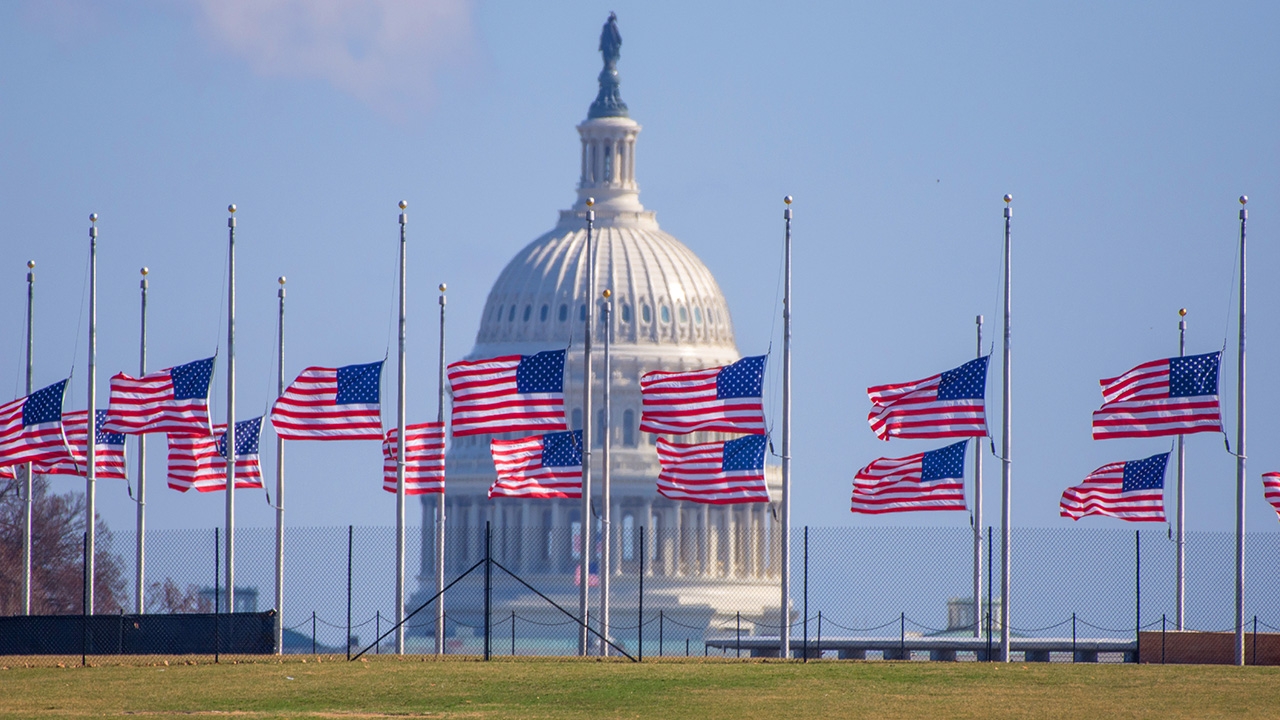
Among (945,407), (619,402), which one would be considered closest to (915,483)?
(945,407)

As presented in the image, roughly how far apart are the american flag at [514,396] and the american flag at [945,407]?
22.9 feet

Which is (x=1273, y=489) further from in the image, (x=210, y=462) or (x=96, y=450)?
(x=96, y=450)

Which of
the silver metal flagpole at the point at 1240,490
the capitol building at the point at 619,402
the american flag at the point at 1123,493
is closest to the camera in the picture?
the silver metal flagpole at the point at 1240,490

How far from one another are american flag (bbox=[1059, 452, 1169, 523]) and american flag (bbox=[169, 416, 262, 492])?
17911 mm

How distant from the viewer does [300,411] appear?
6200 centimetres

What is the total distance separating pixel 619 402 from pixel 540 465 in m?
97.8

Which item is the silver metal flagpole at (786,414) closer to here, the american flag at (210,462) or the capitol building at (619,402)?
the american flag at (210,462)

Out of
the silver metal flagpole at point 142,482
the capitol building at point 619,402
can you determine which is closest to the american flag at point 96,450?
the silver metal flagpole at point 142,482

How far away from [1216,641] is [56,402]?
25.5 metres

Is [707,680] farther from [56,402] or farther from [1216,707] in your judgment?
[56,402]

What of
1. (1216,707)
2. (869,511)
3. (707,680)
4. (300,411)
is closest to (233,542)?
(300,411)

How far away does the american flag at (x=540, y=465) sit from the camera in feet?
207

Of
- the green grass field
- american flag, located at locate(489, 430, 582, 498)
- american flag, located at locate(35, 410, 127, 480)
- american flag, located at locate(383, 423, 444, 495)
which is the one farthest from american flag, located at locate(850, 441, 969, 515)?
american flag, located at locate(35, 410, 127, 480)

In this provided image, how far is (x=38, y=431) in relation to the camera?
65.2m
